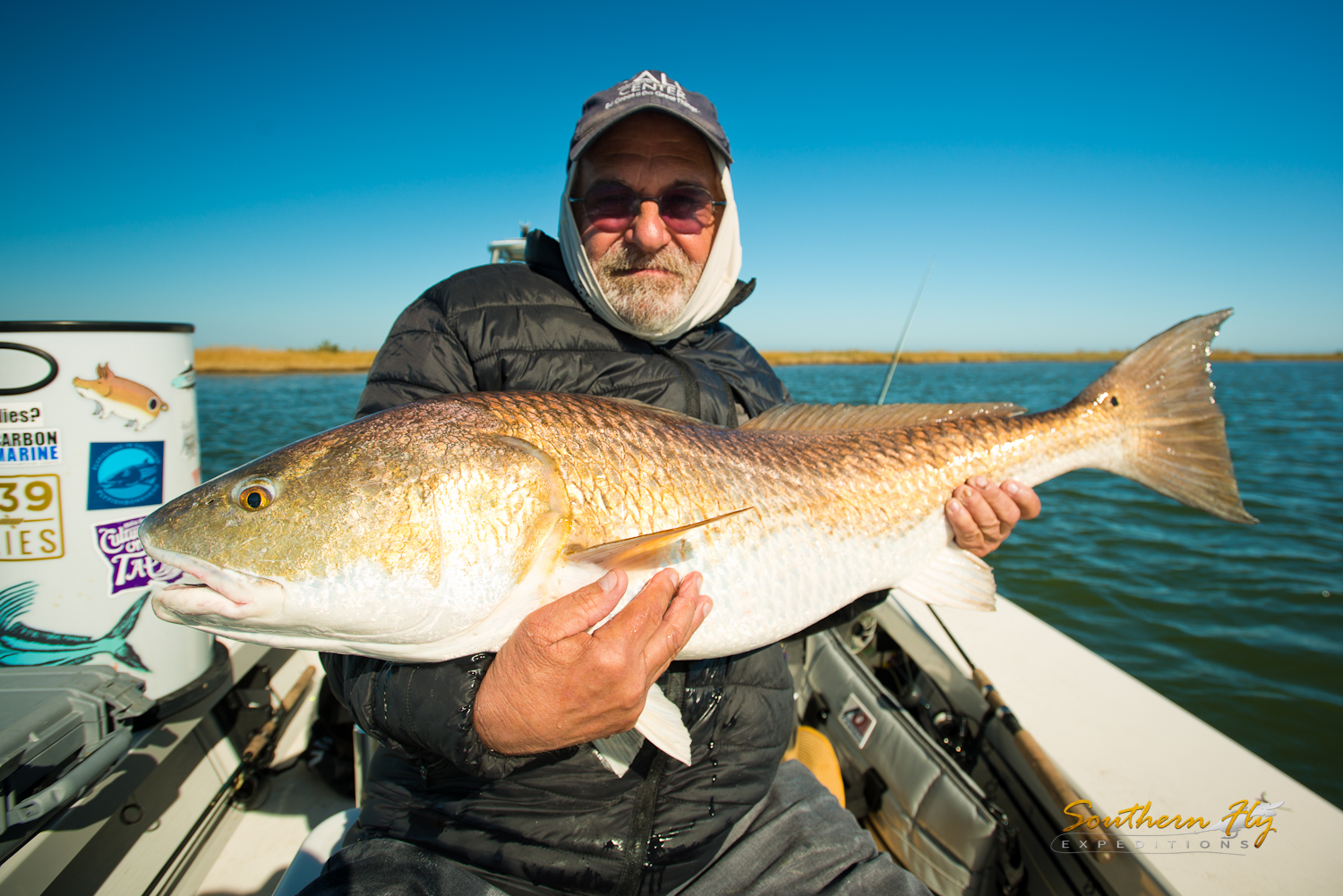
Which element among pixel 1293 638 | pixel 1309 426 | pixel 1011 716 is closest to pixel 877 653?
pixel 1011 716

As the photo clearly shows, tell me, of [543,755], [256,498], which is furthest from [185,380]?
[543,755]

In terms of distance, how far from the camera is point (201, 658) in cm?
261

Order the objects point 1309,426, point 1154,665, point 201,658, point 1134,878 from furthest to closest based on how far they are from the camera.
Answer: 1. point 1309,426
2. point 1154,665
3. point 201,658
4. point 1134,878

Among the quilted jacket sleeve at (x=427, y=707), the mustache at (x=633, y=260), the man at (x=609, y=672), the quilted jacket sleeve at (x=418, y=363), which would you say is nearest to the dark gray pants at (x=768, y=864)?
the man at (x=609, y=672)

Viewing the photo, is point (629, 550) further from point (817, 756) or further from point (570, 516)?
point (817, 756)

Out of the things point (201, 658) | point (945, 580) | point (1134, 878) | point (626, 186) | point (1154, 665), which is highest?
point (626, 186)

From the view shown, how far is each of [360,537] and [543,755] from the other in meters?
0.88

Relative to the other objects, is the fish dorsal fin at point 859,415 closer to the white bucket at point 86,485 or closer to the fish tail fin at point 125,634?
the white bucket at point 86,485

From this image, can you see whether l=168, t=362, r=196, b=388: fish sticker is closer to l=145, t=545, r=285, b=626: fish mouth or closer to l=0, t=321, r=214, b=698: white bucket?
l=0, t=321, r=214, b=698: white bucket

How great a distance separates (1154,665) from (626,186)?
23.5 ft

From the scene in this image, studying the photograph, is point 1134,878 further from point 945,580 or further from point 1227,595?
point 1227,595

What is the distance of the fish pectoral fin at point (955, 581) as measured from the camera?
2.38 m

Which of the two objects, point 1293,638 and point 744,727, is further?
point 1293,638

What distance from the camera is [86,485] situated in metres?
2.22
